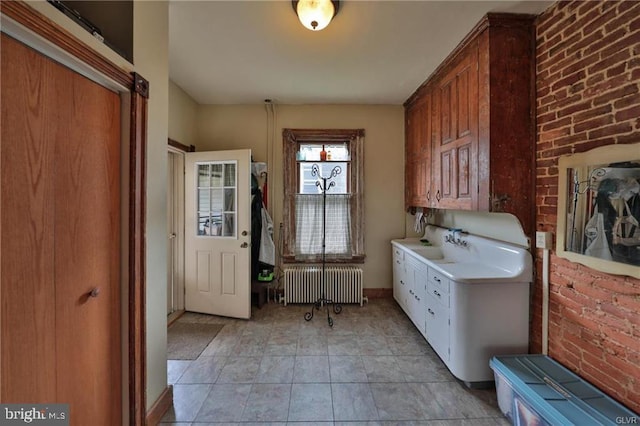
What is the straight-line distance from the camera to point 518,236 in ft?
7.18

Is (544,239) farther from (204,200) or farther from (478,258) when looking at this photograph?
(204,200)

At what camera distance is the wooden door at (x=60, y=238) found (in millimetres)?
975

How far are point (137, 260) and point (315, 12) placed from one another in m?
1.90

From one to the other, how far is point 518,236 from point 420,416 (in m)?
1.53

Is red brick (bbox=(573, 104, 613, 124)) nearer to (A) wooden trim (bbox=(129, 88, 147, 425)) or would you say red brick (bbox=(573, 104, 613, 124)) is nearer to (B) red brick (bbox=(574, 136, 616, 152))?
(B) red brick (bbox=(574, 136, 616, 152))

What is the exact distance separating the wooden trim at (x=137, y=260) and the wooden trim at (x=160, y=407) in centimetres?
9

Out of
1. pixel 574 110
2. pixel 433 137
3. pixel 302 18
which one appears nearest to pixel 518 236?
pixel 574 110

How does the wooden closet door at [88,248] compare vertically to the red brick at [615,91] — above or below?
below

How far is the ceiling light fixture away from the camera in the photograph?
70.1 inches

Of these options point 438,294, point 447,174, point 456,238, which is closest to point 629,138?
point 447,174

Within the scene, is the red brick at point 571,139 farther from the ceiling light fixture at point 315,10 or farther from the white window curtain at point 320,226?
the white window curtain at point 320,226

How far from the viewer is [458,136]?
8.20 ft

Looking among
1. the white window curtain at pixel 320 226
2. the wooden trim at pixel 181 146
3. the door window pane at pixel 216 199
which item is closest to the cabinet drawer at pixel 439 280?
the white window curtain at pixel 320 226

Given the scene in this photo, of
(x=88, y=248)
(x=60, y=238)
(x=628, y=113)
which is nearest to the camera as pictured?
(x=60, y=238)
